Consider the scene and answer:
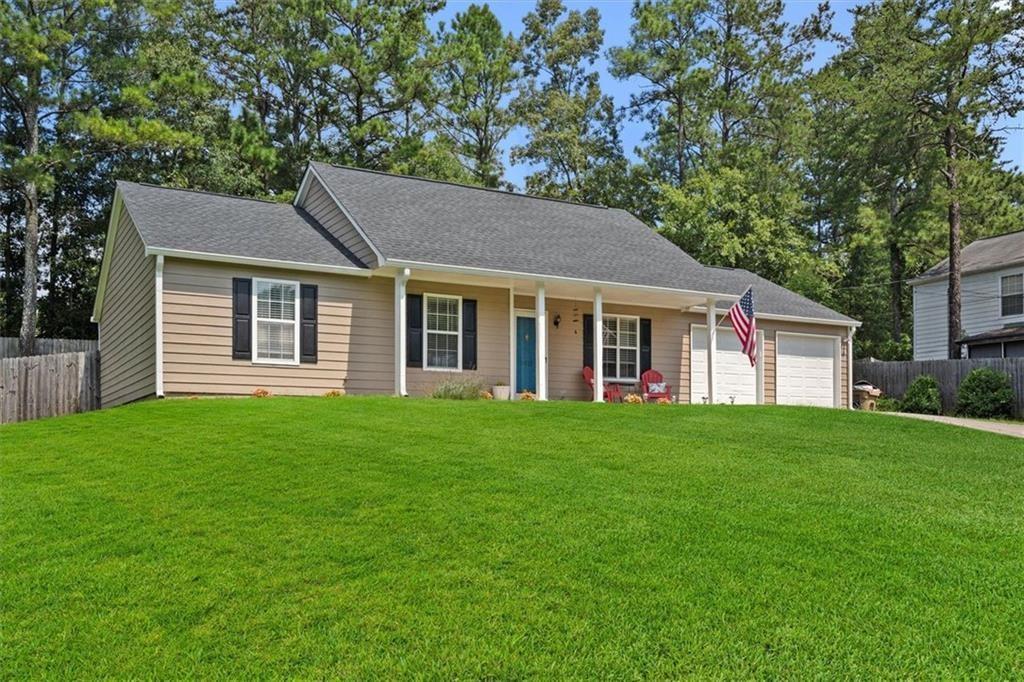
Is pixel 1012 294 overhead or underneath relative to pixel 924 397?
overhead

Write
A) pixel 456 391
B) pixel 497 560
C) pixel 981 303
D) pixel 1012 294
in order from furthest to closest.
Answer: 1. pixel 981 303
2. pixel 1012 294
3. pixel 456 391
4. pixel 497 560

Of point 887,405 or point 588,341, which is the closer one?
point 588,341

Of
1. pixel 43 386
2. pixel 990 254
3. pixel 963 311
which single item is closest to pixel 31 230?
pixel 43 386

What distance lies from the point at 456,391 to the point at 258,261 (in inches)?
158

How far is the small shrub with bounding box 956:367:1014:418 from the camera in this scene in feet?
63.3

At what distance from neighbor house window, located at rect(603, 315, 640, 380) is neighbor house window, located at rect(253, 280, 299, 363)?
271 inches

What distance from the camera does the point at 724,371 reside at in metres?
19.8

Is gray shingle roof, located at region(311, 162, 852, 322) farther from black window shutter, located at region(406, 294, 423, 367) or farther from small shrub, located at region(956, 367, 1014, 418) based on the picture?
small shrub, located at region(956, 367, 1014, 418)

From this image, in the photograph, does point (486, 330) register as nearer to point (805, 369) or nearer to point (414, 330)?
point (414, 330)

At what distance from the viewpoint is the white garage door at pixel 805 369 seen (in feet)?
68.4

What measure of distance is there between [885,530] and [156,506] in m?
5.62

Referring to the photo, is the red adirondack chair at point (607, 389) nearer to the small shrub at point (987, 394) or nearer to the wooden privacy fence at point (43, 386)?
the small shrub at point (987, 394)

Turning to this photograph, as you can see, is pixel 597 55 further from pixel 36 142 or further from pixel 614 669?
→ pixel 614 669

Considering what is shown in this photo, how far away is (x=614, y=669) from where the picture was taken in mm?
4047
